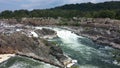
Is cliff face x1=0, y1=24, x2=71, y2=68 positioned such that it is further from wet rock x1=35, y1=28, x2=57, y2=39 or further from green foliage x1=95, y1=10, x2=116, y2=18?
green foliage x1=95, y1=10, x2=116, y2=18

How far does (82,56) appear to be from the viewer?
5962 cm

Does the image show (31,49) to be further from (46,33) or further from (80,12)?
(80,12)

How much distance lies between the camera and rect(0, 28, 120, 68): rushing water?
46.3 meters

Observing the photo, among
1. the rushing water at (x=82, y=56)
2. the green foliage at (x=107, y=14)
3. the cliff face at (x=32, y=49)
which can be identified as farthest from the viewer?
the green foliage at (x=107, y=14)

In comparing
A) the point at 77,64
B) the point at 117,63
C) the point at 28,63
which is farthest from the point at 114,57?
the point at 28,63

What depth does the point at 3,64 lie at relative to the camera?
44938mm

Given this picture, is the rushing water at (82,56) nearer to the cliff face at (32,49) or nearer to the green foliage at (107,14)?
the cliff face at (32,49)

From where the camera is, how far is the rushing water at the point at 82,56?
46281mm

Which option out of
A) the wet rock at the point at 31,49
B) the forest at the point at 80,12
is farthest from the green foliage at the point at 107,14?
the wet rock at the point at 31,49

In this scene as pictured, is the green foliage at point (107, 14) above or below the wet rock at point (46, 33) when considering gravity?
below

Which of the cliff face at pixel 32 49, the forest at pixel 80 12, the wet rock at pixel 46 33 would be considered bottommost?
the forest at pixel 80 12

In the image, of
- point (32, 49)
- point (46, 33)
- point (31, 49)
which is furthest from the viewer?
point (46, 33)

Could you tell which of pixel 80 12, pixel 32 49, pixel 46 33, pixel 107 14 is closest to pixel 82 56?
→ pixel 32 49

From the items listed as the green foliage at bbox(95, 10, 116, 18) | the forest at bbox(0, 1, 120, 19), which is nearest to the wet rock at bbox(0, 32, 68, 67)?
the green foliage at bbox(95, 10, 116, 18)
